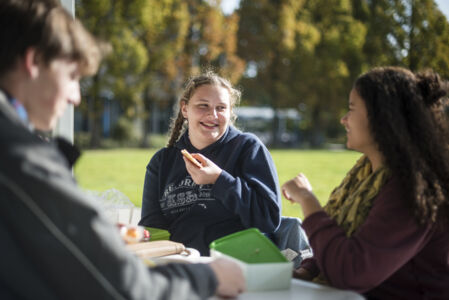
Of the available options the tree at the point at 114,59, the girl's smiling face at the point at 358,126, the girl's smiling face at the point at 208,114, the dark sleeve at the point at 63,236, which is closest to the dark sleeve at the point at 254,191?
the girl's smiling face at the point at 208,114

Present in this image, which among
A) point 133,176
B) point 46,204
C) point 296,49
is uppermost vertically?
point 296,49

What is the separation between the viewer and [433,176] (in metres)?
1.52

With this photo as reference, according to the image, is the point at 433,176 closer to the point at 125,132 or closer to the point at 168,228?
the point at 168,228

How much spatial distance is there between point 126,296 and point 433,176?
1.10 meters

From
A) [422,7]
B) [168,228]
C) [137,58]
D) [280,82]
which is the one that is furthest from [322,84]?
[168,228]

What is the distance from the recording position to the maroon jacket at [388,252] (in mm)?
1409

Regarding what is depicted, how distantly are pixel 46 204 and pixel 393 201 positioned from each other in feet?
3.52

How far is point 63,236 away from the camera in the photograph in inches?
38.1

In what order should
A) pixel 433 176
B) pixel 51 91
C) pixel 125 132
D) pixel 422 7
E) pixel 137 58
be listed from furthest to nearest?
1. pixel 125 132
2. pixel 137 58
3. pixel 422 7
4. pixel 433 176
5. pixel 51 91

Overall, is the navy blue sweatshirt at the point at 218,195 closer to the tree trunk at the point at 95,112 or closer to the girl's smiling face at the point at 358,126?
the girl's smiling face at the point at 358,126

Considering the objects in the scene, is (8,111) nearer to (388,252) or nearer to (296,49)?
(388,252)

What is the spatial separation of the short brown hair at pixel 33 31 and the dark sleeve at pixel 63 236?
0.27 m

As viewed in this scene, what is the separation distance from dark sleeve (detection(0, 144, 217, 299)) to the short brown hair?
271mm

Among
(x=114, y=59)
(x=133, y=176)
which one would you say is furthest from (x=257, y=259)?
(x=114, y=59)
